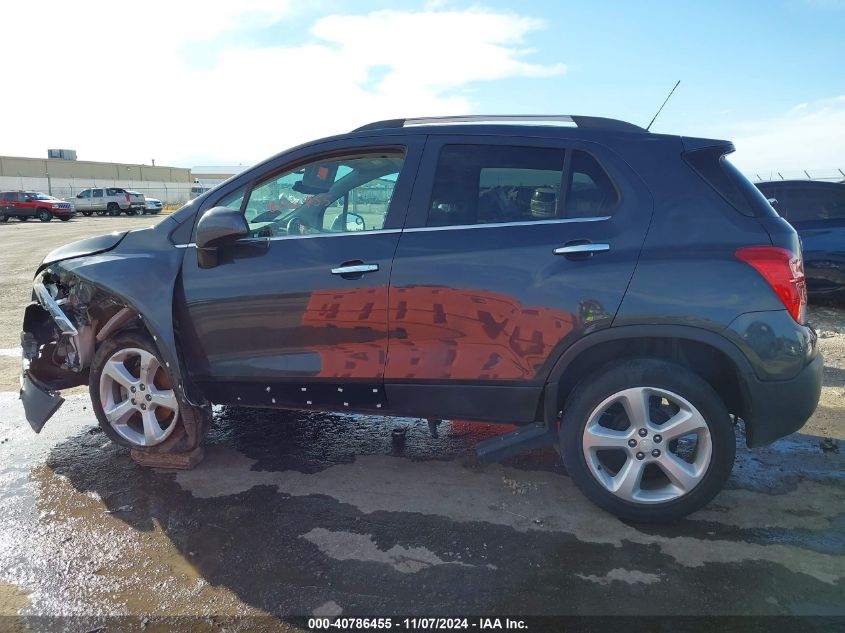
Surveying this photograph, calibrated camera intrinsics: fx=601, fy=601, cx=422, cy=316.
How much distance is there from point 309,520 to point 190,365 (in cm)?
118

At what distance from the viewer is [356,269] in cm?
321

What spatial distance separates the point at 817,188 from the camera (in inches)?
295

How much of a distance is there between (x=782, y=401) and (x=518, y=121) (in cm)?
200

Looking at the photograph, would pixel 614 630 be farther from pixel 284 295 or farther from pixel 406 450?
pixel 284 295

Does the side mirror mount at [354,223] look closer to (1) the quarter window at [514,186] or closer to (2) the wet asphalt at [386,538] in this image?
(1) the quarter window at [514,186]

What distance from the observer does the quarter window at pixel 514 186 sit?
3133 millimetres

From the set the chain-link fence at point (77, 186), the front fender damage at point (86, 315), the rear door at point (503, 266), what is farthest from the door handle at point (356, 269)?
the chain-link fence at point (77, 186)

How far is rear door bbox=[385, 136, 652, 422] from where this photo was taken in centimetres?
302

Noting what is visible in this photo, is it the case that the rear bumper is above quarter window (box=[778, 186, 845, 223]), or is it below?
below

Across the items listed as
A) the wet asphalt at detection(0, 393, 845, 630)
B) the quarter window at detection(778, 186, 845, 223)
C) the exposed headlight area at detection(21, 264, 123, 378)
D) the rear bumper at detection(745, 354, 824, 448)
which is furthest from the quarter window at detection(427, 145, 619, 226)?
the quarter window at detection(778, 186, 845, 223)

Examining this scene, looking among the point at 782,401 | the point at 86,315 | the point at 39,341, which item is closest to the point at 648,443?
the point at 782,401

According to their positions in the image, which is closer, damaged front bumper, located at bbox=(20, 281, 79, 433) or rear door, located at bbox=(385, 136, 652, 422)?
rear door, located at bbox=(385, 136, 652, 422)

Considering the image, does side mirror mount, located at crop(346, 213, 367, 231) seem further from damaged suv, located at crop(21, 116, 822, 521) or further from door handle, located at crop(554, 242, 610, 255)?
door handle, located at crop(554, 242, 610, 255)

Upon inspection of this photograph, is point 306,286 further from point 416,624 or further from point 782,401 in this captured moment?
point 782,401
